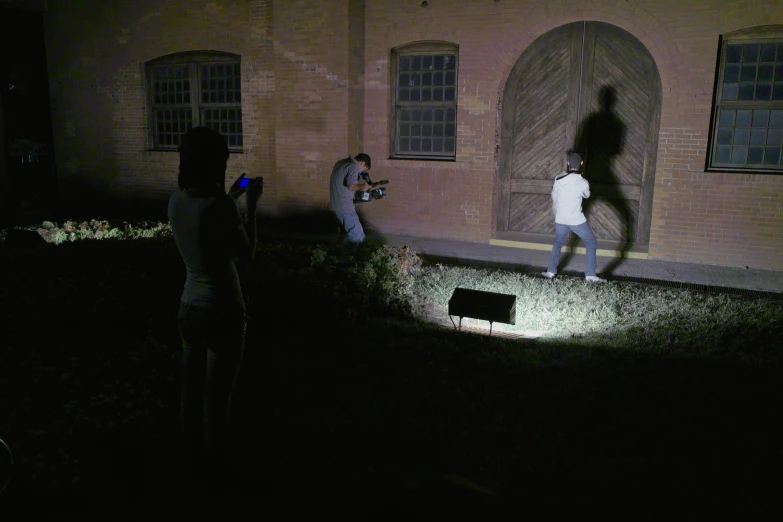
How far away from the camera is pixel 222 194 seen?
321cm

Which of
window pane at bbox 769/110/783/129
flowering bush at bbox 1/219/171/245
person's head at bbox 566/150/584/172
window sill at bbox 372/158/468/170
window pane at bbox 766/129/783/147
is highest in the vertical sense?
window pane at bbox 769/110/783/129

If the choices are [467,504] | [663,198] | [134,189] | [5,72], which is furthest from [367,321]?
[5,72]

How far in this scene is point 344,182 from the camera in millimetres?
8531

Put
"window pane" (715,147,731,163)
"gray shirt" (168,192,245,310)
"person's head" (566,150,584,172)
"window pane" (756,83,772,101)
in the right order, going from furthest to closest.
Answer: "window pane" (715,147,731,163)
"window pane" (756,83,772,101)
"person's head" (566,150,584,172)
"gray shirt" (168,192,245,310)

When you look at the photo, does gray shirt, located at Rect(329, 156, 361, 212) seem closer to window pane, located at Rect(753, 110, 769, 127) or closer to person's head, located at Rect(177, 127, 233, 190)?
person's head, located at Rect(177, 127, 233, 190)

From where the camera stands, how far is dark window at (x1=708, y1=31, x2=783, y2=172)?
9.01 m

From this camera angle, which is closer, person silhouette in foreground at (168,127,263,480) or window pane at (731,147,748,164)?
person silhouette in foreground at (168,127,263,480)

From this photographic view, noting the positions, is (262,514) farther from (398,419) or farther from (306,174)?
(306,174)

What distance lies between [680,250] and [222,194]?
8.38 m

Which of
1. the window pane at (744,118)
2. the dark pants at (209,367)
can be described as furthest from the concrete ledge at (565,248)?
the dark pants at (209,367)

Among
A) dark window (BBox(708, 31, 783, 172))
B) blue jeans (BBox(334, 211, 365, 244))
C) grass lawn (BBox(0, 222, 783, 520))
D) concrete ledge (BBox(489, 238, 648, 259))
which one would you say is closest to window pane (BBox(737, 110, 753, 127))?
dark window (BBox(708, 31, 783, 172))

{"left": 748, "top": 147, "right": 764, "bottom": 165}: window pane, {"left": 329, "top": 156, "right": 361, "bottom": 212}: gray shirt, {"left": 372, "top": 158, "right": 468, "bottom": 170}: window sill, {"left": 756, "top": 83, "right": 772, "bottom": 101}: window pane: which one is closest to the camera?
{"left": 329, "top": 156, "right": 361, "bottom": 212}: gray shirt

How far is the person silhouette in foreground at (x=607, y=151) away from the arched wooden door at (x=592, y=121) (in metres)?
0.02

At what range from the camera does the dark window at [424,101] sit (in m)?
11.2
